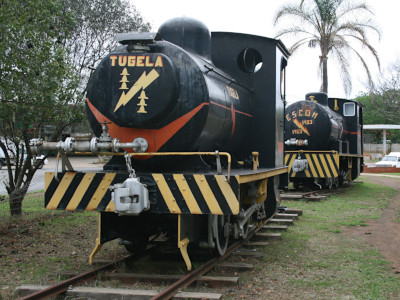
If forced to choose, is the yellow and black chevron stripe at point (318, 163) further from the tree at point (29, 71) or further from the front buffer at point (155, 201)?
the front buffer at point (155, 201)

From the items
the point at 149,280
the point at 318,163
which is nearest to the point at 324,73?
the point at 318,163

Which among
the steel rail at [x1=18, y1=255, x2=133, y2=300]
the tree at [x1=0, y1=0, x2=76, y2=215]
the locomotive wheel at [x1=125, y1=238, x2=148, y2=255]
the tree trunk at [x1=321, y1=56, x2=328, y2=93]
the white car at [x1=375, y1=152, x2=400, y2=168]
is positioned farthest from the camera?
the white car at [x1=375, y1=152, x2=400, y2=168]

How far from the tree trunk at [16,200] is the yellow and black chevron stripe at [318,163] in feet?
27.4

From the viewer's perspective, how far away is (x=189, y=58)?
210 inches

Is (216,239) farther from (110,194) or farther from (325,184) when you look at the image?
(325,184)

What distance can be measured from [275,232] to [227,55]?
10.9 ft

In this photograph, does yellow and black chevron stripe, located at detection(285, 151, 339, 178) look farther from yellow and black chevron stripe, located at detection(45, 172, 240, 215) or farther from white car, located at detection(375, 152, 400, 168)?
white car, located at detection(375, 152, 400, 168)

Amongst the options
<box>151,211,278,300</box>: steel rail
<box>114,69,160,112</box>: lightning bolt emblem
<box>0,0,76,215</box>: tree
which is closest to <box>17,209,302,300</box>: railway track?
<box>151,211,278,300</box>: steel rail

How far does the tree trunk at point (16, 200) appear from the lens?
28.6 feet

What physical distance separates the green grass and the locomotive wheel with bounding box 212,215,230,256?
2.14 ft

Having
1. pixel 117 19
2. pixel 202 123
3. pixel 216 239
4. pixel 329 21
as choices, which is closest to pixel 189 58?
pixel 202 123

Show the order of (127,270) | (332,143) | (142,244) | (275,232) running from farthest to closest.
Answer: (332,143)
(275,232)
(142,244)
(127,270)

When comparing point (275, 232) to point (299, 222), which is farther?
point (299, 222)

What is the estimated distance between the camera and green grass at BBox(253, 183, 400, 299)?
5031mm
